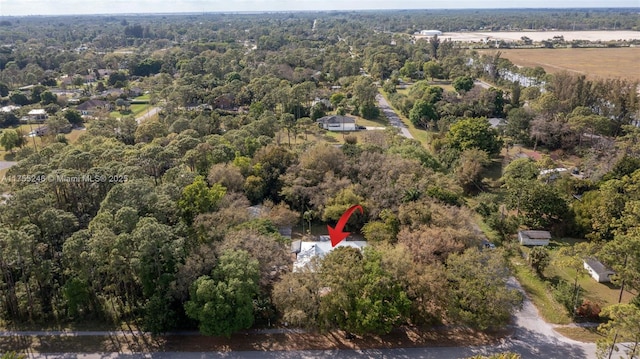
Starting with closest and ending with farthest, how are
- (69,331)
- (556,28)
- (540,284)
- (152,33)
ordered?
1. (69,331)
2. (540,284)
3. (152,33)
4. (556,28)

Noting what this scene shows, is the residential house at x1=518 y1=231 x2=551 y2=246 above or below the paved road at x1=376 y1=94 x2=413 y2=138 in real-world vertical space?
below

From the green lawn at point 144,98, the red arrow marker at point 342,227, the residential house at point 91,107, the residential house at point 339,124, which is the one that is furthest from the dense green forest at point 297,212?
the green lawn at point 144,98

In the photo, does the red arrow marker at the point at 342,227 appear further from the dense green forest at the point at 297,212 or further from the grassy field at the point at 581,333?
the grassy field at the point at 581,333

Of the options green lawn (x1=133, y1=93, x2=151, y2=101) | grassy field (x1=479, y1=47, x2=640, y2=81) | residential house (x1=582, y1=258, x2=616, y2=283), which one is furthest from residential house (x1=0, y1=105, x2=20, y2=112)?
grassy field (x1=479, y1=47, x2=640, y2=81)

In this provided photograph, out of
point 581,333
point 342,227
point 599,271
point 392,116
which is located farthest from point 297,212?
point 392,116

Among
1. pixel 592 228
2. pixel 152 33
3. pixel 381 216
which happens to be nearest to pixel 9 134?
pixel 381 216

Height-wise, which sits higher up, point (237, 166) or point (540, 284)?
point (237, 166)

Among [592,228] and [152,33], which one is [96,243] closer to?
[592,228]

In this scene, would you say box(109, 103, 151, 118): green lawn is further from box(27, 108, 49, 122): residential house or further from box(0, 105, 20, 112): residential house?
box(0, 105, 20, 112): residential house

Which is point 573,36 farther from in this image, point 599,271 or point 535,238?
point 599,271
